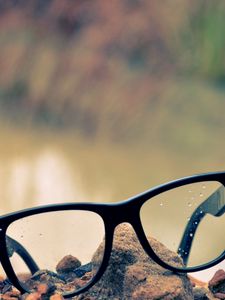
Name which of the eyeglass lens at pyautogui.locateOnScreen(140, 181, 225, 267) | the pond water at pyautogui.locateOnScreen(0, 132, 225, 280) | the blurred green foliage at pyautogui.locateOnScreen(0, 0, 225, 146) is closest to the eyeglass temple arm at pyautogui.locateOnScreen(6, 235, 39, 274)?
the eyeglass lens at pyautogui.locateOnScreen(140, 181, 225, 267)

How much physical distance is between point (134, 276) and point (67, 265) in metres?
0.07

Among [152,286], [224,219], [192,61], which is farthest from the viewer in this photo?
[192,61]

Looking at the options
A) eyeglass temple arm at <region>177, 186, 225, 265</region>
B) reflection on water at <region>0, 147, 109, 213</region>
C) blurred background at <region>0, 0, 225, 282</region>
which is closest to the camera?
eyeglass temple arm at <region>177, 186, 225, 265</region>

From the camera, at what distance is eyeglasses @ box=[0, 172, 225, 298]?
0.41 meters

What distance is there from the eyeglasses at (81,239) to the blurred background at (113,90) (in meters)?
0.41

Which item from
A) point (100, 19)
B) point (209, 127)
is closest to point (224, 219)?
point (209, 127)

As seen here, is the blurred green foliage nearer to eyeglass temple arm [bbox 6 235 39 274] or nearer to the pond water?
the pond water

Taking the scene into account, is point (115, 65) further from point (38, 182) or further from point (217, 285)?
point (217, 285)

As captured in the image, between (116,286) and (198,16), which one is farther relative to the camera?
(198,16)

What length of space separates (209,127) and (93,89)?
246 mm

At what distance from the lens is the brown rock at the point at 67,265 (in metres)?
0.43

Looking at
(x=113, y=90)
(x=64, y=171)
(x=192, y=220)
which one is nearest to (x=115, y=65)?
(x=113, y=90)

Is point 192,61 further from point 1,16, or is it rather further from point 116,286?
point 116,286

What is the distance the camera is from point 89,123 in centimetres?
103
